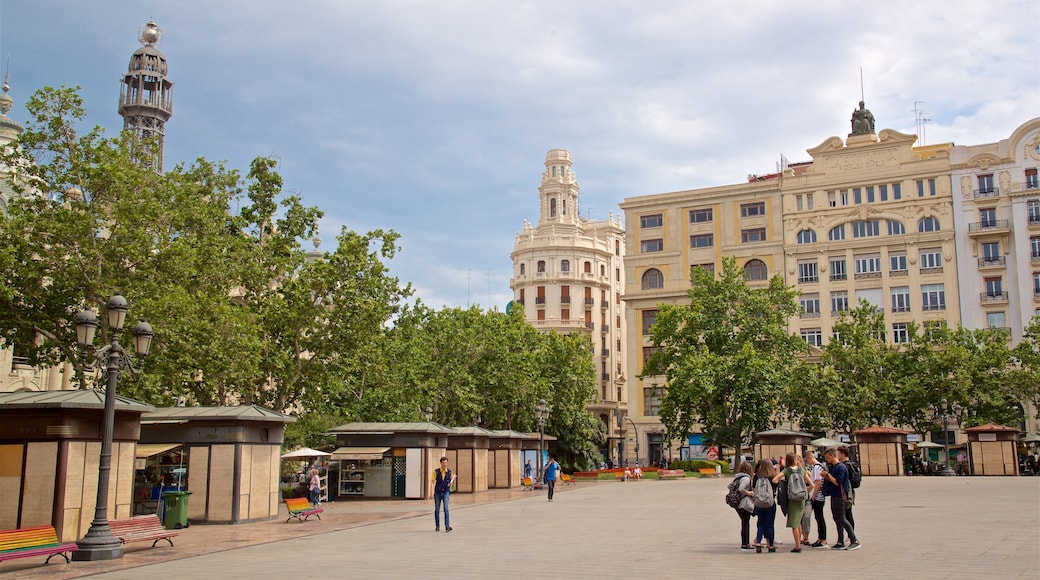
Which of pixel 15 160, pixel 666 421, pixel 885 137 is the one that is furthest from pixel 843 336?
pixel 15 160

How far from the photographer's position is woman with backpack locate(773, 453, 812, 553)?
14.4 metres

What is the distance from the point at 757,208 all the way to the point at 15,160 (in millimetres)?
56534

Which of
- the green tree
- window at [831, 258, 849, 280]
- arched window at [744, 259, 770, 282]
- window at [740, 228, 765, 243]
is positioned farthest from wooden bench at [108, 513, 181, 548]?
window at [740, 228, 765, 243]

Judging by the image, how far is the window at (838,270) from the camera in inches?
2785

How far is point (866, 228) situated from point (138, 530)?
64150 millimetres

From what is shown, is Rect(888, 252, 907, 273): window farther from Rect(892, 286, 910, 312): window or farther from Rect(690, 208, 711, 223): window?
Rect(690, 208, 711, 223): window

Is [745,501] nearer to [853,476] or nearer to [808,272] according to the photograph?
[853,476]

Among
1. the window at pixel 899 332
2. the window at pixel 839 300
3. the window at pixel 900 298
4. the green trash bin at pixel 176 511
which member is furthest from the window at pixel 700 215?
the green trash bin at pixel 176 511

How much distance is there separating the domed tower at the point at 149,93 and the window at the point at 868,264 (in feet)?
219

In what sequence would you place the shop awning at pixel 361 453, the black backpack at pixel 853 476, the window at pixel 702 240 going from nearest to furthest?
1. the black backpack at pixel 853 476
2. the shop awning at pixel 361 453
3. the window at pixel 702 240

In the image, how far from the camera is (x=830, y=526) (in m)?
19.1

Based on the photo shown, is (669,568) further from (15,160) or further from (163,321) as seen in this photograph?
(15,160)

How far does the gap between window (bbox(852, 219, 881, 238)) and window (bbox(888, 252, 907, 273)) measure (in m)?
2.05

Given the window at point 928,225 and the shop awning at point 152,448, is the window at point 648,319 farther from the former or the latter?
the shop awning at point 152,448
